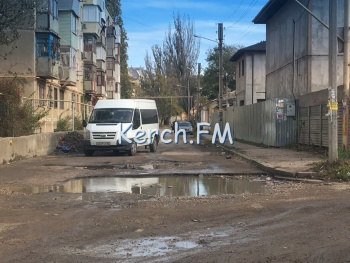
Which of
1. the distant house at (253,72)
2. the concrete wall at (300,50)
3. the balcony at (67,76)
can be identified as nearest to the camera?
the concrete wall at (300,50)

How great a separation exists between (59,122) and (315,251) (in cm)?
2320

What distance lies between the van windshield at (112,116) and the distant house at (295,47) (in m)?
9.03

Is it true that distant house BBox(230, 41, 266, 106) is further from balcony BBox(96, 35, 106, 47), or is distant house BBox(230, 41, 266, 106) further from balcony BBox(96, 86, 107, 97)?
balcony BBox(96, 86, 107, 97)

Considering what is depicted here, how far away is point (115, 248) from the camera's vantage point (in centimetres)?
564

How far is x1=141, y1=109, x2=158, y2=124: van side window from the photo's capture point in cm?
2125

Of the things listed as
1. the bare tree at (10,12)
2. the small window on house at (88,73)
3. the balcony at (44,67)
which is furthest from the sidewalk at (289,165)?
the small window on house at (88,73)

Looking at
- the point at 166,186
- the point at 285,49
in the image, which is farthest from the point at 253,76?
the point at 166,186

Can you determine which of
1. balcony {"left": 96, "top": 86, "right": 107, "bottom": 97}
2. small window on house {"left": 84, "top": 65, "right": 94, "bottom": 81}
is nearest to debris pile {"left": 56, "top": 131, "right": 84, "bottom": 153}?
small window on house {"left": 84, "top": 65, "right": 94, "bottom": 81}

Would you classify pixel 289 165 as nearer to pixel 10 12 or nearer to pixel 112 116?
pixel 112 116

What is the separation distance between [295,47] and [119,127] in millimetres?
10885

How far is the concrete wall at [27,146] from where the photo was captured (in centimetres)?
1584

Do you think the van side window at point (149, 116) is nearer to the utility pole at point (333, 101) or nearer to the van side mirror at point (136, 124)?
the van side mirror at point (136, 124)

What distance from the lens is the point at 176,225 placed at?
685cm

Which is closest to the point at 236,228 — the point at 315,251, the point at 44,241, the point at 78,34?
the point at 315,251
